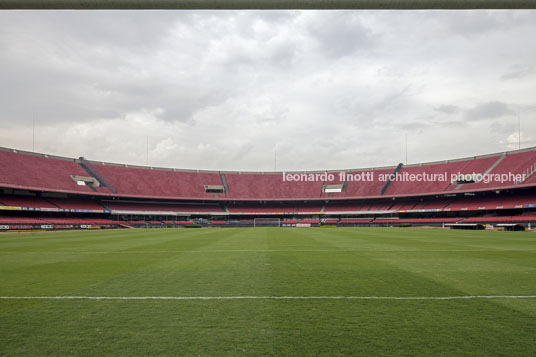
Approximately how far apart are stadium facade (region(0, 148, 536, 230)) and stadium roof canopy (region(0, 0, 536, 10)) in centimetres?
4784

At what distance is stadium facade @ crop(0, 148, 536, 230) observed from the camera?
48719mm

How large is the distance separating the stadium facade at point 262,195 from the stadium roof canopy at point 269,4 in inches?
1883

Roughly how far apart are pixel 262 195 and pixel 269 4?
224 ft

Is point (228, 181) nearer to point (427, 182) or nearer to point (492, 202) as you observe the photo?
point (427, 182)

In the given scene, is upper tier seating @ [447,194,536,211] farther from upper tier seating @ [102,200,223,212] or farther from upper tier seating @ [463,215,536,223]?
upper tier seating @ [102,200,223,212]

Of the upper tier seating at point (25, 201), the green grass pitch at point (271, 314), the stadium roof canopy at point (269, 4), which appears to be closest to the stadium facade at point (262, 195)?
the upper tier seating at point (25, 201)

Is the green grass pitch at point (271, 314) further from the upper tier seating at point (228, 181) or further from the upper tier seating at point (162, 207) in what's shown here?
the upper tier seating at point (162, 207)

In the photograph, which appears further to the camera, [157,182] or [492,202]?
[157,182]

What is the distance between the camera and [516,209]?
49.3m

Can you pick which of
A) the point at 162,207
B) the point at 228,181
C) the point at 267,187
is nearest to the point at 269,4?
the point at 162,207

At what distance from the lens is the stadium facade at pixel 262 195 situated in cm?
4872

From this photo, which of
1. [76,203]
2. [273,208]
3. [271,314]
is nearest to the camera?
[271,314]

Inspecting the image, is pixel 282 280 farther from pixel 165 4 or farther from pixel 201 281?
pixel 165 4

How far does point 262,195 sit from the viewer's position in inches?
2803
